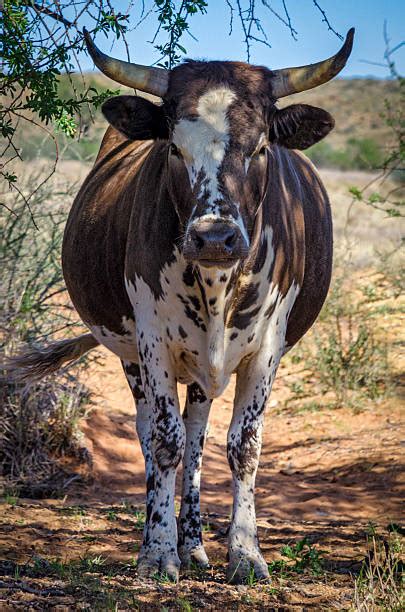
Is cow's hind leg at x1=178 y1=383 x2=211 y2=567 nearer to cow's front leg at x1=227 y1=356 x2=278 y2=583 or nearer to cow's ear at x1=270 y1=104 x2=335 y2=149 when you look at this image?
cow's front leg at x1=227 y1=356 x2=278 y2=583

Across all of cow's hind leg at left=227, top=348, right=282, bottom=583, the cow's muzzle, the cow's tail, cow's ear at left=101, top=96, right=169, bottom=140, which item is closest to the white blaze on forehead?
the cow's muzzle

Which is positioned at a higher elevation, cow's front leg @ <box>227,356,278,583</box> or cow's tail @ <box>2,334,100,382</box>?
cow's tail @ <box>2,334,100,382</box>

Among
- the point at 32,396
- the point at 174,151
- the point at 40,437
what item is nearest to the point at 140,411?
the point at 32,396

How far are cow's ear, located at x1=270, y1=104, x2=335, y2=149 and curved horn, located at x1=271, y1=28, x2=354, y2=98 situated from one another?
6.0 inches

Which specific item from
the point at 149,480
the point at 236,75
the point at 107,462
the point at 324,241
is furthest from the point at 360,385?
the point at 236,75

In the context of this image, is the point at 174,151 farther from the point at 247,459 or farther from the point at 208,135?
the point at 247,459

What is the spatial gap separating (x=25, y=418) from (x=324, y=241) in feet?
8.94

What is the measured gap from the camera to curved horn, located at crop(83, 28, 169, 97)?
4504mm

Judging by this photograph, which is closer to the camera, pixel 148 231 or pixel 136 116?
pixel 136 116

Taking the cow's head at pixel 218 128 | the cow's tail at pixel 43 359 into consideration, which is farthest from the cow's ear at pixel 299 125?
the cow's tail at pixel 43 359

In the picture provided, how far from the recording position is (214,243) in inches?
161

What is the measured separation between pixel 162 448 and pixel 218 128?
1.72 m

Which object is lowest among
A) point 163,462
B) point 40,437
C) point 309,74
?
point 163,462

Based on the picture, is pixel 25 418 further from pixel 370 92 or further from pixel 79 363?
pixel 370 92
